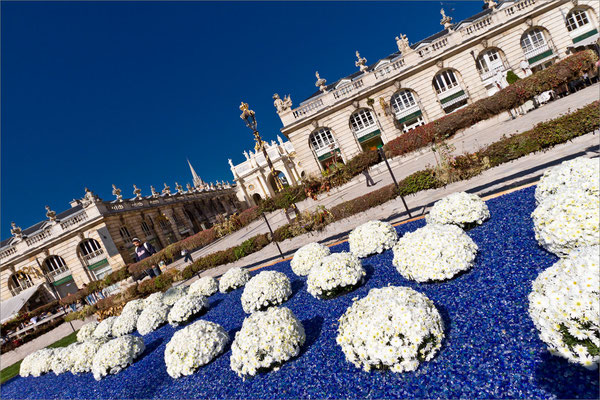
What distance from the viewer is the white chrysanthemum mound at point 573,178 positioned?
149 inches

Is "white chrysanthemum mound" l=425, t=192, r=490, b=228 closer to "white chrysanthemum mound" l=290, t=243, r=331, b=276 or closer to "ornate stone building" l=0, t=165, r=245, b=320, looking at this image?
"white chrysanthemum mound" l=290, t=243, r=331, b=276

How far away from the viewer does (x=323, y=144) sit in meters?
29.5

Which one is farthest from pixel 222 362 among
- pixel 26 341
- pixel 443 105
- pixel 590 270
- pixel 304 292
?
pixel 443 105

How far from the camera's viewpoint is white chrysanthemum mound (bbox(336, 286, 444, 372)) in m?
3.04

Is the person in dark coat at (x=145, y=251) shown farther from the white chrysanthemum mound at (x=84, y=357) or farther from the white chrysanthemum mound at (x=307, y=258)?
the white chrysanthemum mound at (x=307, y=258)

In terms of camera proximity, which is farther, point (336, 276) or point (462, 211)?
point (462, 211)

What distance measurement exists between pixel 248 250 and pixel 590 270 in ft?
34.9

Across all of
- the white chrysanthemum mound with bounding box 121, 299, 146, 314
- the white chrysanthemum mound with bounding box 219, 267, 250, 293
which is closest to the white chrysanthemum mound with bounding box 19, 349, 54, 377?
the white chrysanthemum mound with bounding box 121, 299, 146, 314

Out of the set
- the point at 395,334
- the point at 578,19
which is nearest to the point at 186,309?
the point at 395,334

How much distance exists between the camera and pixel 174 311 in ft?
25.1

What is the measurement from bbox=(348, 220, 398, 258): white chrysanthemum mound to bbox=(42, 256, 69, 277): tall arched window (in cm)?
3832

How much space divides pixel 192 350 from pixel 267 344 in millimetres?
1721

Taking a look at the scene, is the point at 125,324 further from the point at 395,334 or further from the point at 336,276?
the point at 395,334

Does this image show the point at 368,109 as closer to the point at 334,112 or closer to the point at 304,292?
the point at 334,112
